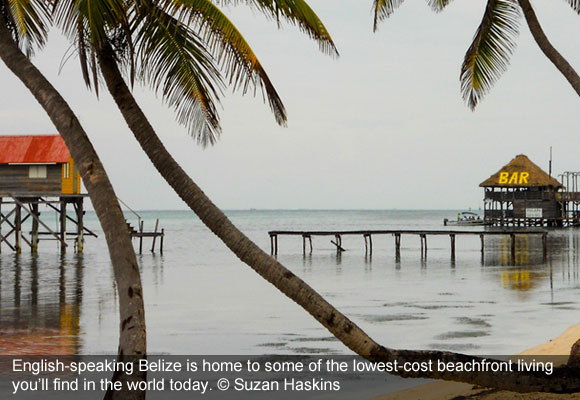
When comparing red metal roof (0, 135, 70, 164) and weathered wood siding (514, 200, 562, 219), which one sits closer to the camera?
red metal roof (0, 135, 70, 164)

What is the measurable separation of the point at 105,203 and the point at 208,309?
14845 millimetres

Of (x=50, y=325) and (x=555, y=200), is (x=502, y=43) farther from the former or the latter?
(x=555, y=200)

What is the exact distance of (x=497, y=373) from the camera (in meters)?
7.06

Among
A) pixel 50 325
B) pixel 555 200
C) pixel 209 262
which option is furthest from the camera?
pixel 555 200

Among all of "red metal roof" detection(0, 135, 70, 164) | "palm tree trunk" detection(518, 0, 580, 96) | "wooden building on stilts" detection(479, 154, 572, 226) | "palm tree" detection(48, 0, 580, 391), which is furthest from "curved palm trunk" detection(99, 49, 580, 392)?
"wooden building on stilts" detection(479, 154, 572, 226)

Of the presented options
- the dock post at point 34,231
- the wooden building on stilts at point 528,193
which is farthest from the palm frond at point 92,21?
the wooden building on stilts at point 528,193

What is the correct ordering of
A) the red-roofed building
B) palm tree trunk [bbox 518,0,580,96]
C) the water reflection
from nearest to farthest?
palm tree trunk [bbox 518,0,580,96], the water reflection, the red-roofed building

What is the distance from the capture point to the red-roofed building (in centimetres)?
4334

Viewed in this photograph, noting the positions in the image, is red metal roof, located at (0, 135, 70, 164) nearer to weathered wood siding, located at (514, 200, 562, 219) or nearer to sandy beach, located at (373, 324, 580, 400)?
sandy beach, located at (373, 324, 580, 400)

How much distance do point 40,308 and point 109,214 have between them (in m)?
15.3

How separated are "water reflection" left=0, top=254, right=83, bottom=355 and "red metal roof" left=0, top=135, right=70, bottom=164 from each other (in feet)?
24.4

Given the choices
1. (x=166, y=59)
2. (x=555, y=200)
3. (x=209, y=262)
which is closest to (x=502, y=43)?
(x=166, y=59)

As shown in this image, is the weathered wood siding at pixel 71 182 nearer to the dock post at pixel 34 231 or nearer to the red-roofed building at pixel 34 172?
the red-roofed building at pixel 34 172

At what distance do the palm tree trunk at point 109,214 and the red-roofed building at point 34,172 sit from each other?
123ft
